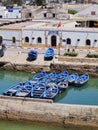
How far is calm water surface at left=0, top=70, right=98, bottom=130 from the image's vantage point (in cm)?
2216

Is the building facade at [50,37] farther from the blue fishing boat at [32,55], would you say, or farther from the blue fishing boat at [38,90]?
the blue fishing boat at [38,90]

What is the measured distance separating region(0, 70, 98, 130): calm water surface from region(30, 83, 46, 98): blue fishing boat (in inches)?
55.3

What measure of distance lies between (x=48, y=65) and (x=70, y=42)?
5.01 meters

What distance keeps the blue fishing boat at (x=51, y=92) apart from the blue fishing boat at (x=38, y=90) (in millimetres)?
314

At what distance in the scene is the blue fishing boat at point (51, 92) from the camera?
2597 cm

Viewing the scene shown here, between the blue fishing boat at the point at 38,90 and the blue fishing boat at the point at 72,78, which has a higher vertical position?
the blue fishing boat at the point at 38,90

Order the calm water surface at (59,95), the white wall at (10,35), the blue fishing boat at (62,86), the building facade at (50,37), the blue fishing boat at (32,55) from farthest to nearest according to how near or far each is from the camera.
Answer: the white wall at (10,35) < the building facade at (50,37) < the blue fishing boat at (32,55) < the blue fishing boat at (62,86) < the calm water surface at (59,95)

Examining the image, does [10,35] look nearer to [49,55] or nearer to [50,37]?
[50,37]

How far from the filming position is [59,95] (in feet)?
93.5

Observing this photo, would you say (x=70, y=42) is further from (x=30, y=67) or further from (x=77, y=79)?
(x=77, y=79)

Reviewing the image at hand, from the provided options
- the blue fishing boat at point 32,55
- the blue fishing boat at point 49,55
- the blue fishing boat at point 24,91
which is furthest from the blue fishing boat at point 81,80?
the blue fishing boat at point 32,55

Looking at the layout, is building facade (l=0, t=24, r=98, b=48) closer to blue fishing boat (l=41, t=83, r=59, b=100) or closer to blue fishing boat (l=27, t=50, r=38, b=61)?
blue fishing boat (l=27, t=50, r=38, b=61)

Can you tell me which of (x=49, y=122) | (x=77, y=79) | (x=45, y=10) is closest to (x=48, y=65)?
(x=77, y=79)

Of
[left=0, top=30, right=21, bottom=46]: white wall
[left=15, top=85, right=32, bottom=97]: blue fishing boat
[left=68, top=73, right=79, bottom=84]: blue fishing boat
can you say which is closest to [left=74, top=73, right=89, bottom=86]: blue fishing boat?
[left=68, top=73, right=79, bottom=84]: blue fishing boat
